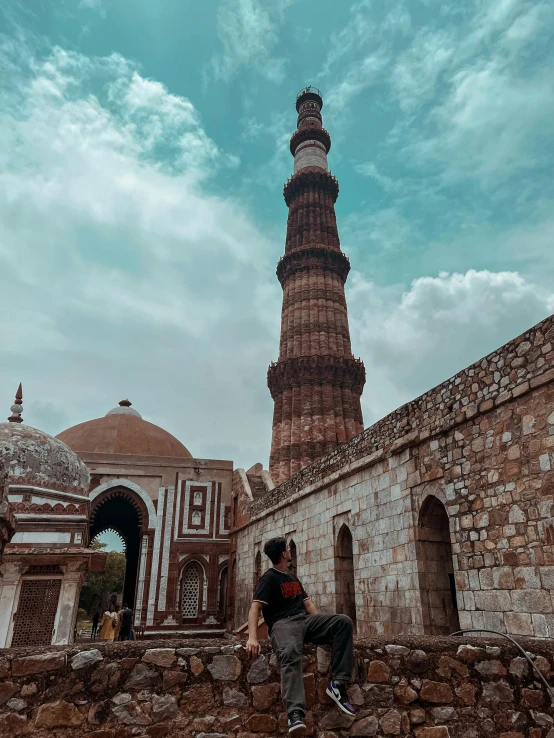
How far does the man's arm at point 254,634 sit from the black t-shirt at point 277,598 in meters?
0.04

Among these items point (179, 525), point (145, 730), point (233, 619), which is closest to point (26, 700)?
point (145, 730)

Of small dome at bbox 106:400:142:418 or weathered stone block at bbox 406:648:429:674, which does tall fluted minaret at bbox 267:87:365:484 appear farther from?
weathered stone block at bbox 406:648:429:674

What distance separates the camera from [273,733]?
7.94 feet

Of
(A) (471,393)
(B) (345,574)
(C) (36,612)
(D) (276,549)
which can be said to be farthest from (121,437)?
(D) (276,549)

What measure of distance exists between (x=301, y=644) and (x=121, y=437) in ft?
60.4

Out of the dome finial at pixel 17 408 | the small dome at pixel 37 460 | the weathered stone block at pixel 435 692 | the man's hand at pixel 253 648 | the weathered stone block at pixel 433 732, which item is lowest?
the weathered stone block at pixel 433 732

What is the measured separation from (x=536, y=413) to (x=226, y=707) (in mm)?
3971

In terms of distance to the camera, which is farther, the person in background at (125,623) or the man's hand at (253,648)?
the person in background at (125,623)

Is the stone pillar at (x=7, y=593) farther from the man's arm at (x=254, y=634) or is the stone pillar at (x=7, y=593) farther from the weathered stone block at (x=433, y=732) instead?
the weathered stone block at (x=433, y=732)

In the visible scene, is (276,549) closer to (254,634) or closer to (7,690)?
(254,634)

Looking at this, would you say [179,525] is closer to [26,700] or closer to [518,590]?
[518,590]

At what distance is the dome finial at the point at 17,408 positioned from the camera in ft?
41.8

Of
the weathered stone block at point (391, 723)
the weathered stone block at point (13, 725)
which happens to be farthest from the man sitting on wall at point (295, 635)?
the weathered stone block at point (13, 725)

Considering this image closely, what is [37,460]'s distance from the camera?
10930 mm
